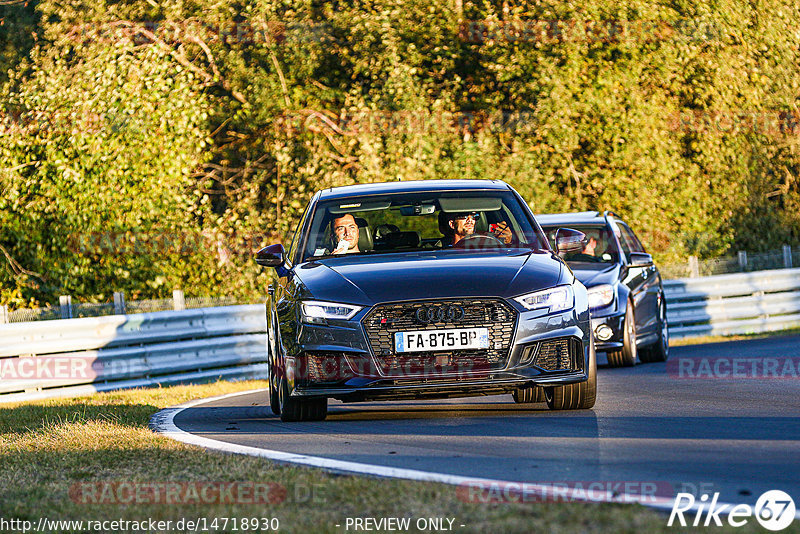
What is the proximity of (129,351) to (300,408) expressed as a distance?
6.85 metres

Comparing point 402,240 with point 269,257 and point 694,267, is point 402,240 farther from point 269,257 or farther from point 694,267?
point 694,267

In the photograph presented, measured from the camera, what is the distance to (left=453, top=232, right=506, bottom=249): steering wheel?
31.3 ft

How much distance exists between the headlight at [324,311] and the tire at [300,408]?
69 cm

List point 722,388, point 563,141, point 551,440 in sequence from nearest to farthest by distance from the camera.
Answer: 1. point 551,440
2. point 722,388
3. point 563,141

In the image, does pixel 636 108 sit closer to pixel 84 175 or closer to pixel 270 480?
pixel 84 175

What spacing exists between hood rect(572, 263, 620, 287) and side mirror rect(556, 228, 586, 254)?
489 cm

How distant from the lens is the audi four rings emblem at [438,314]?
832 cm

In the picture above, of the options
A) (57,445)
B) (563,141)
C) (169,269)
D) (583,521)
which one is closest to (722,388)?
(57,445)

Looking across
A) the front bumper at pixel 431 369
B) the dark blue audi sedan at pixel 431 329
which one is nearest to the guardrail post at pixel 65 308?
the dark blue audi sedan at pixel 431 329

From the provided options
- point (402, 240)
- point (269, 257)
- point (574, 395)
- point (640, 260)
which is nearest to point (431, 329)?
point (574, 395)

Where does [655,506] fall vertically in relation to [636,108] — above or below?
below

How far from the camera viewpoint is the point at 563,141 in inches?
1040

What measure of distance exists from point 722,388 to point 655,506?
602cm

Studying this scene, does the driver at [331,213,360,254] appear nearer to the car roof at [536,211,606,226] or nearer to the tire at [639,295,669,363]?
the car roof at [536,211,606,226]
